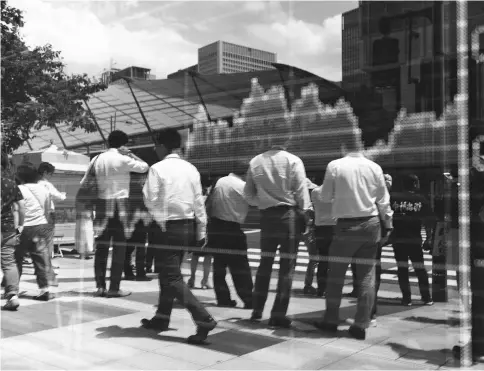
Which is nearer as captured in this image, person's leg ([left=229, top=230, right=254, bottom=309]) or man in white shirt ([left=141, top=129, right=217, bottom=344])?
man in white shirt ([left=141, top=129, right=217, bottom=344])

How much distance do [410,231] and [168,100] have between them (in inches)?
68.0

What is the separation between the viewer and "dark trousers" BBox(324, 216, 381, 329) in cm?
356

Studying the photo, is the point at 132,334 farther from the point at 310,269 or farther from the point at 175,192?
the point at 310,269

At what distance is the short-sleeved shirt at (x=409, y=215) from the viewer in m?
3.10

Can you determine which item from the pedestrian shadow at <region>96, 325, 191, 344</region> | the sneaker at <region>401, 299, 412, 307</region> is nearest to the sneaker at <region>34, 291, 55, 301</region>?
the pedestrian shadow at <region>96, 325, 191, 344</region>

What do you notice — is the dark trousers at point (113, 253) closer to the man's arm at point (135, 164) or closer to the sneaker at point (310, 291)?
the man's arm at point (135, 164)

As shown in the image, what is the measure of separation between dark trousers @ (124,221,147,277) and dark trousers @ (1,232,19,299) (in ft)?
3.06

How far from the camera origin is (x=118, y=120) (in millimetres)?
3738

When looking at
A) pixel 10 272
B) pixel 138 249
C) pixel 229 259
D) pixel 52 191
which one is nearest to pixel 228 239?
pixel 229 259

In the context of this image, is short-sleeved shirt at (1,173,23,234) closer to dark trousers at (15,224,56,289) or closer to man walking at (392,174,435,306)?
dark trousers at (15,224,56,289)

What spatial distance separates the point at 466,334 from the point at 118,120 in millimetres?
2405

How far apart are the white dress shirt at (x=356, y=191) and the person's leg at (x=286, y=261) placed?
0.89 ft

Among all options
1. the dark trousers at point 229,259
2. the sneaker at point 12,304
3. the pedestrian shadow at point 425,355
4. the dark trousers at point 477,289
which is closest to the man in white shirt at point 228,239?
the dark trousers at point 229,259

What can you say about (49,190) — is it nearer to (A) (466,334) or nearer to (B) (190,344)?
(B) (190,344)
